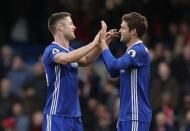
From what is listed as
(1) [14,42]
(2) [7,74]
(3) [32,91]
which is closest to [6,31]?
(1) [14,42]

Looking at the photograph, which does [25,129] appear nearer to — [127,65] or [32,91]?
[32,91]

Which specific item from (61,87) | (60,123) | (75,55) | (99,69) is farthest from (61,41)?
(99,69)

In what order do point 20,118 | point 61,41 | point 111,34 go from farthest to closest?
point 20,118, point 61,41, point 111,34

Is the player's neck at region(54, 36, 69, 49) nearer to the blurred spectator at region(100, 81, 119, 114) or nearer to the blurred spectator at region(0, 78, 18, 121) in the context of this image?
the blurred spectator at region(100, 81, 119, 114)

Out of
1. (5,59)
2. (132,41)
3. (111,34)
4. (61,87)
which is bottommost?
(61,87)

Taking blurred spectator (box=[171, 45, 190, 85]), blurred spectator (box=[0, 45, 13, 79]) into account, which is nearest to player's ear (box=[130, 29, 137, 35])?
blurred spectator (box=[171, 45, 190, 85])

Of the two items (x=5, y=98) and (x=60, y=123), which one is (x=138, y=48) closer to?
(x=60, y=123)

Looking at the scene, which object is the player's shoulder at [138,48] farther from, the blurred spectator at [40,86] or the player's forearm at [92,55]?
the blurred spectator at [40,86]

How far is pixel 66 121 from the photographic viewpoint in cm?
1234

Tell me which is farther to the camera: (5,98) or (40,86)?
(5,98)

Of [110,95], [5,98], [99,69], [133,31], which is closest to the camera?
[133,31]

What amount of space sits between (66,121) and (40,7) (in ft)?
32.9

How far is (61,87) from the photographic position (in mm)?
12359

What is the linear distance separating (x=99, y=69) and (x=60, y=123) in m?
7.20
